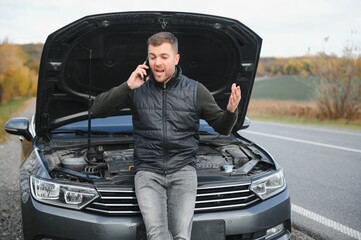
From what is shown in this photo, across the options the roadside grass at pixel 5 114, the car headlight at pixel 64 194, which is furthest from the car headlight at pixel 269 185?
the roadside grass at pixel 5 114

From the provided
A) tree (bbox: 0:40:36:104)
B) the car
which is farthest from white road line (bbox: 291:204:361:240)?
tree (bbox: 0:40:36:104)

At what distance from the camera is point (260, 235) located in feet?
10.0

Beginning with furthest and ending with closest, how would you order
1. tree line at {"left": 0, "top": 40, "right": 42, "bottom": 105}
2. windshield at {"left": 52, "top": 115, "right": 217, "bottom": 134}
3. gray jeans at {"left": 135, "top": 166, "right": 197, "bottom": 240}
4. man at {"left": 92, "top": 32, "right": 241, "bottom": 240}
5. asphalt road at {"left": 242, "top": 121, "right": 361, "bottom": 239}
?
tree line at {"left": 0, "top": 40, "right": 42, "bottom": 105}, asphalt road at {"left": 242, "top": 121, "right": 361, "bottom": 239}, windshield at {"left": 52, "top": 115, "right": 217, "bottom": 134}, man at {"left": 92, "top": 32, "right": 241, "bottom": 240}, gray jeans at {"left": 135, "top": 166, "right": 197, "bottom": 240}

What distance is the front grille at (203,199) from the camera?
290 cm

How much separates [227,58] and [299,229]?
187 cm

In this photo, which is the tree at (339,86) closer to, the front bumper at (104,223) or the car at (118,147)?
the car at (118,147)

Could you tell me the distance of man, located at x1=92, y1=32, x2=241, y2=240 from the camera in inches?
119

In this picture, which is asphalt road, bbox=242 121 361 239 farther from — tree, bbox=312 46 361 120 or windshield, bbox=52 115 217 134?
tree, bbox=312 46 361 120

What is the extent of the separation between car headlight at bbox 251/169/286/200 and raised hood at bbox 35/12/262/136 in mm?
1113

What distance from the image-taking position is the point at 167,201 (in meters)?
3.00

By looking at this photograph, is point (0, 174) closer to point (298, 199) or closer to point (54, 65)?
point (54, 65)

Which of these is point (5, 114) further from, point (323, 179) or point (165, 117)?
point (165, 117)

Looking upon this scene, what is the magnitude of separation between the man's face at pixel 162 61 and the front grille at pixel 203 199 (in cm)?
84

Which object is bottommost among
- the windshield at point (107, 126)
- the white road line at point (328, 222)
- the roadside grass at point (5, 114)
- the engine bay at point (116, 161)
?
the roadside grass at point (5, 114)
